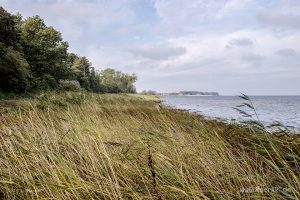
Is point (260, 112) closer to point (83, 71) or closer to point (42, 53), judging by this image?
point (42, 53)

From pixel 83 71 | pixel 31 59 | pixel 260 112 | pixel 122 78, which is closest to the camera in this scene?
pixel 260 112

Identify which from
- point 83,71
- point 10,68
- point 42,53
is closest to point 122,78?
point 83,71

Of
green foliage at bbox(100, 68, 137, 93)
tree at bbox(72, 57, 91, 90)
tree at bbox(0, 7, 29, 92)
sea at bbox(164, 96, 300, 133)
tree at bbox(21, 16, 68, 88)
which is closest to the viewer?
sea at bbox(164, 96, 300, 133)

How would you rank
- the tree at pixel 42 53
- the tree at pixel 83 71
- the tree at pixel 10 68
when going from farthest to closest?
the tree at pixel 83 71 → the tree at pixel 42 53 → the tree at pixel 10 68

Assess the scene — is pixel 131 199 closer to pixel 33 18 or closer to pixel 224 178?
pixel 224 178

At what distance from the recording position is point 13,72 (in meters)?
23.3

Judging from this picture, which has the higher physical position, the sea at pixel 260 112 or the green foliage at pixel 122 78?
the green foliage at pixel 122 78

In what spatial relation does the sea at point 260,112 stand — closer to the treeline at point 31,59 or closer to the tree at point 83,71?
the treeline at point 31,59

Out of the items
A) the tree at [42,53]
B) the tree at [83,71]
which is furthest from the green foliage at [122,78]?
the tree at [42,53]

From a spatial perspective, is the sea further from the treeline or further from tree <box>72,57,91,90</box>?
tree <box>72,57,91,90</box>

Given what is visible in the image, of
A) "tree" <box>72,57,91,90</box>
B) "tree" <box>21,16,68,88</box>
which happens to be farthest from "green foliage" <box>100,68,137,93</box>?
"tree" <box>21,16,68,88</box>

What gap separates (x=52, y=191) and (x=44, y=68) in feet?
126

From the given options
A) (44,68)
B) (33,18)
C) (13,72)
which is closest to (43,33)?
(33,18)

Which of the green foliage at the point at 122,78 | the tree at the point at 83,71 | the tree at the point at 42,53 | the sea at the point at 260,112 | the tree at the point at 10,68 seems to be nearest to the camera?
the sea at the point at 260,112
